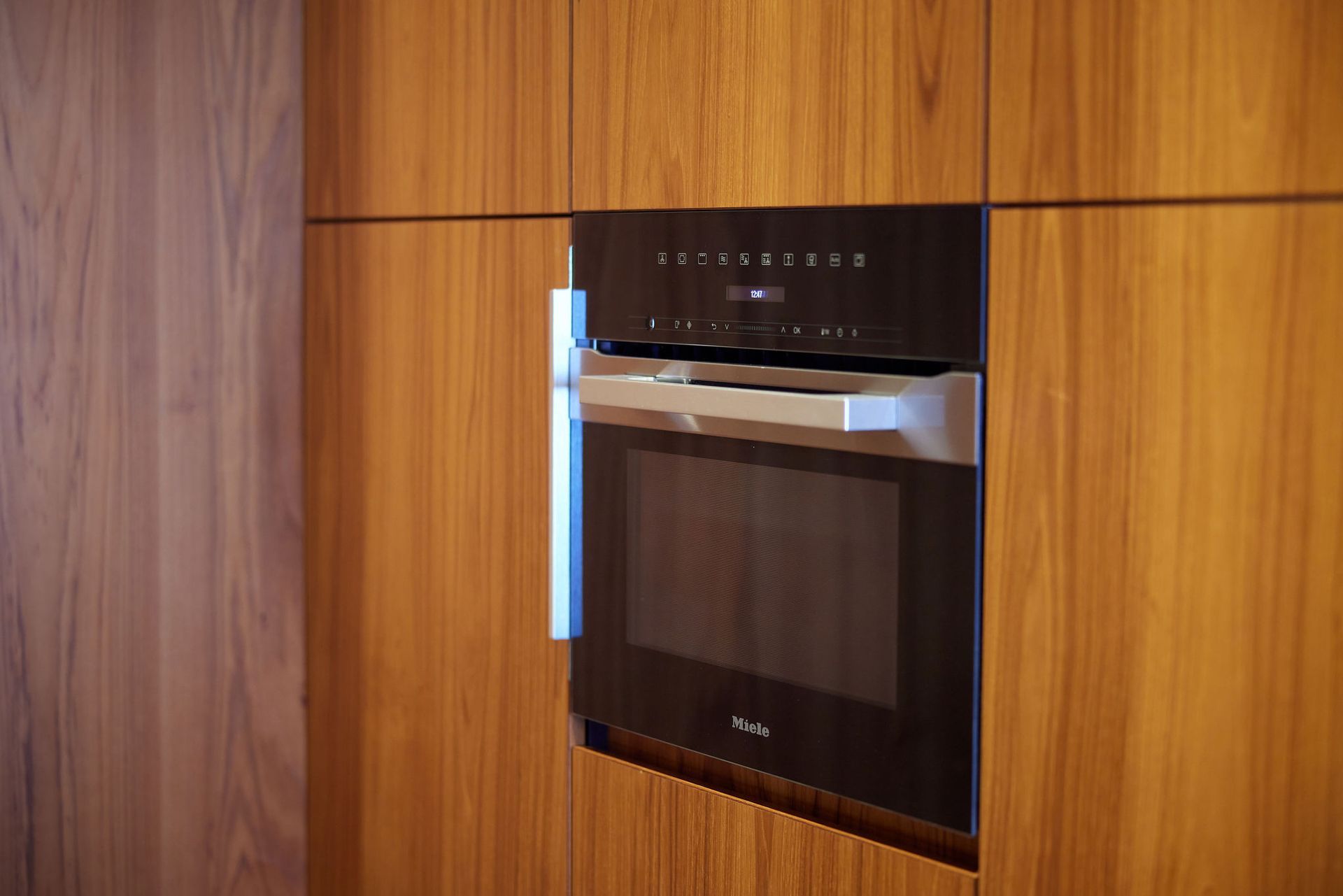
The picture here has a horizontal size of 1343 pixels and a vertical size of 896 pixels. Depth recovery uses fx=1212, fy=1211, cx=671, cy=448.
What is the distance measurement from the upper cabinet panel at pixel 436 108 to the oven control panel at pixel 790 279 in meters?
0.11

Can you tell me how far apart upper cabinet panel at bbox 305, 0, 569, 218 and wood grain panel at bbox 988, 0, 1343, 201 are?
0.52 meters

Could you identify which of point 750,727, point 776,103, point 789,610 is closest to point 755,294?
point 776,103

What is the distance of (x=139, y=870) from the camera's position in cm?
157

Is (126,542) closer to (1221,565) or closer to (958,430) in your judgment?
(958,430)

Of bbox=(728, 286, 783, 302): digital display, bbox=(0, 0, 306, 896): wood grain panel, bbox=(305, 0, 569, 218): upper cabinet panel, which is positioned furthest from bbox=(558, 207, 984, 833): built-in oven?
bbox=(0, 0, 306, 896): wood grain panel

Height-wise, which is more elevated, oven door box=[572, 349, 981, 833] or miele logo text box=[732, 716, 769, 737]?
oven door box=[572, 349, 981, 833]

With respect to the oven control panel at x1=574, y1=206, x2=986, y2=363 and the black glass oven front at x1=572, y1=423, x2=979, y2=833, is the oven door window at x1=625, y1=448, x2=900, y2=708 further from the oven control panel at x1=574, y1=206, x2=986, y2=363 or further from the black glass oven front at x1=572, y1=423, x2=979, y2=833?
the oven control panel at x1=574, y1=206, x2=986, y2=363

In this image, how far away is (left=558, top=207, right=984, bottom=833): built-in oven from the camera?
1.04m

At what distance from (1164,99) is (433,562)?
0.96 m

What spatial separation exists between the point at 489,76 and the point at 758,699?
2.45 feet

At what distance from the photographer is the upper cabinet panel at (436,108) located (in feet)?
4.35

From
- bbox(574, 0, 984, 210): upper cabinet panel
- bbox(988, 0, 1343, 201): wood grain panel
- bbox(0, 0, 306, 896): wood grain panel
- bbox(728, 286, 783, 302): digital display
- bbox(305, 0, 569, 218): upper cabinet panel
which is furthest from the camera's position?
bbox(0, 0, 306, 896): wood grain panel

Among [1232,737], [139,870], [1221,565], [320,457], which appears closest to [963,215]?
[1221,565]

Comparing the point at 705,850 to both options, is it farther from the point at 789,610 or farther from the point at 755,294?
the point at 755,294
